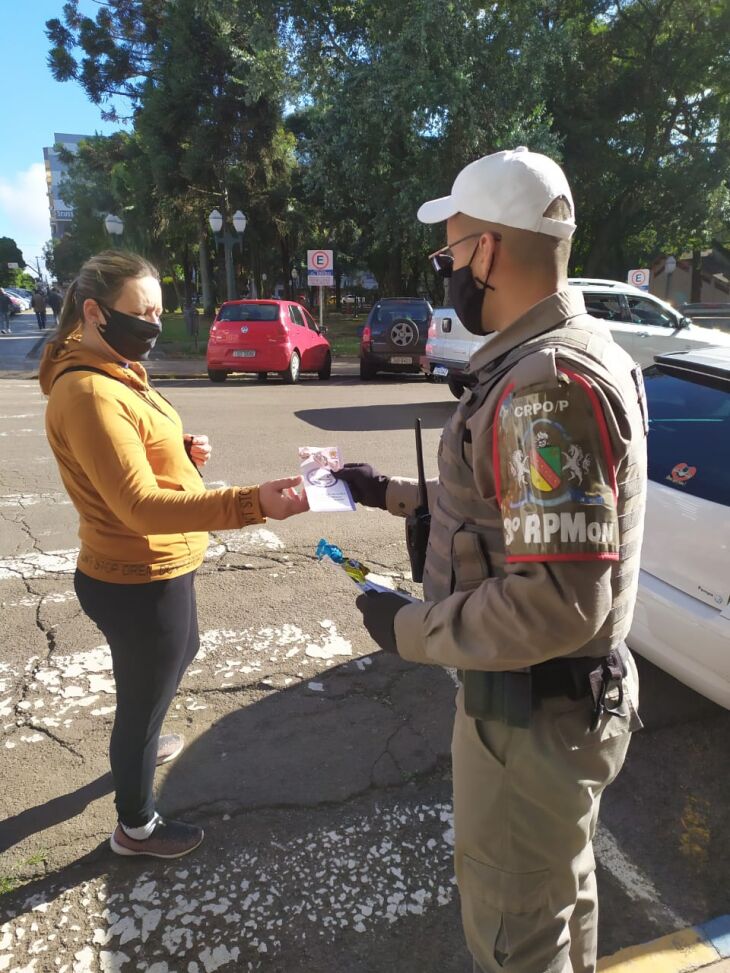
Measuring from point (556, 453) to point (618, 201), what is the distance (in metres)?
26.9

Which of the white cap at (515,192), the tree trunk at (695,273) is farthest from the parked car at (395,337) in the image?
the tree trunk at (695,273)

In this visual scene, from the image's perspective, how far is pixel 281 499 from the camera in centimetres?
191

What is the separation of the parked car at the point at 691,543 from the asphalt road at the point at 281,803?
→ 18.2 inches

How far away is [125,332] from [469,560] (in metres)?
1.29

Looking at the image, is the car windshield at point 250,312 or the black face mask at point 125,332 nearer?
the black face mask at point 125,332

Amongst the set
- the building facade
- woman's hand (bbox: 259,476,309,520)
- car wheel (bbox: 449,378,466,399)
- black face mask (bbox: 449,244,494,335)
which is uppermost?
the building facade

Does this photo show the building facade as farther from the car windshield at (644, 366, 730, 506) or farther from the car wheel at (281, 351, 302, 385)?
the car windshield at (644, 366, 730, 506)

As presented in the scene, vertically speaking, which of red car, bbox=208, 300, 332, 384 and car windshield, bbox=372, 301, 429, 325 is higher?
car windshield, bbox=372, 301, 429, 325

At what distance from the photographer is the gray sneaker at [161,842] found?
2.28 meters

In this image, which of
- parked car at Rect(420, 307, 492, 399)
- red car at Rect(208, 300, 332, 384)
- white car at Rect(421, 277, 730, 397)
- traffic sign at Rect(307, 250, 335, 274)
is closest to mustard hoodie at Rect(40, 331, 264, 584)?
parked car at Rect(420, 307, 492, 399)

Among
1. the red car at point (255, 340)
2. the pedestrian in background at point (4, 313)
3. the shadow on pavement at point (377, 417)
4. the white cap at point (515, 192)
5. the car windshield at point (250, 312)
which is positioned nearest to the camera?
the white cap at point (515, 192)

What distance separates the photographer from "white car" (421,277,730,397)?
11.0 m

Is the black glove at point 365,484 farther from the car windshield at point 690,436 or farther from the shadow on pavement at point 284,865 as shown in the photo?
the car windshield at point 690,436

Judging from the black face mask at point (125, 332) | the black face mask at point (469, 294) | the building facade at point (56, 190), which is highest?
the building facade at point (56, 190)
